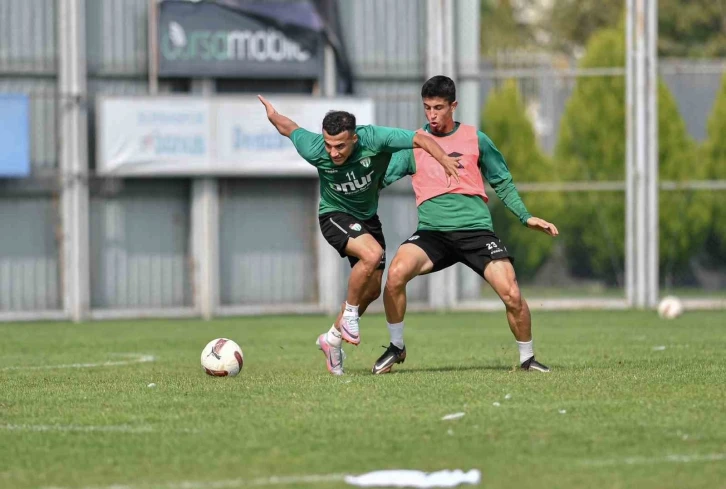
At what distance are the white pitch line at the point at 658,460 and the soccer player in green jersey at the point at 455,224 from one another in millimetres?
3864

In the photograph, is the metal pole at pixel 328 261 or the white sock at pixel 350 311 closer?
the white sock at pixel 350 311

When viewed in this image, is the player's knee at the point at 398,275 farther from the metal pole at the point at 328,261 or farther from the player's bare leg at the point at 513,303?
the metal pole at the point at 328,261

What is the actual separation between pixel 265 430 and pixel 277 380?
2721 millimetres

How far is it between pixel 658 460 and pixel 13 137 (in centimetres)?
1740

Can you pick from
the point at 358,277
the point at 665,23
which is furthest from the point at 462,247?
the point at 665,23

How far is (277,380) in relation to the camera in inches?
388

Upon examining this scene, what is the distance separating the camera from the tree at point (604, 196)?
24.8m

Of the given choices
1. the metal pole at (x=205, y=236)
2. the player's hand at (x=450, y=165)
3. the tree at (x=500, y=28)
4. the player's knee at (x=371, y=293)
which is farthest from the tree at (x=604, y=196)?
the tree at (x=500, y=28)

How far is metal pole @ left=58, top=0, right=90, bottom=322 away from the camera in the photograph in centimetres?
2230

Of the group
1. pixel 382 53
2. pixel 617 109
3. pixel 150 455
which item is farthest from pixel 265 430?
pixel 617 109

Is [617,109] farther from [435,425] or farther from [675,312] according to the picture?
[435,425]

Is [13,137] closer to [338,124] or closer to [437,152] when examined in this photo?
[338,124]

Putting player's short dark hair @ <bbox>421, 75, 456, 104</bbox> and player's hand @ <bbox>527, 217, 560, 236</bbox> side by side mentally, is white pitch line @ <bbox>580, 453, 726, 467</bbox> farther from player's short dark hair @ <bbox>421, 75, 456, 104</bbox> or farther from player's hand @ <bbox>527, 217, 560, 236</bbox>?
player's short dark hair @ <bbox>421, 75, 456, 104</bbox>

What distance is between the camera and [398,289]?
10.2 meters
